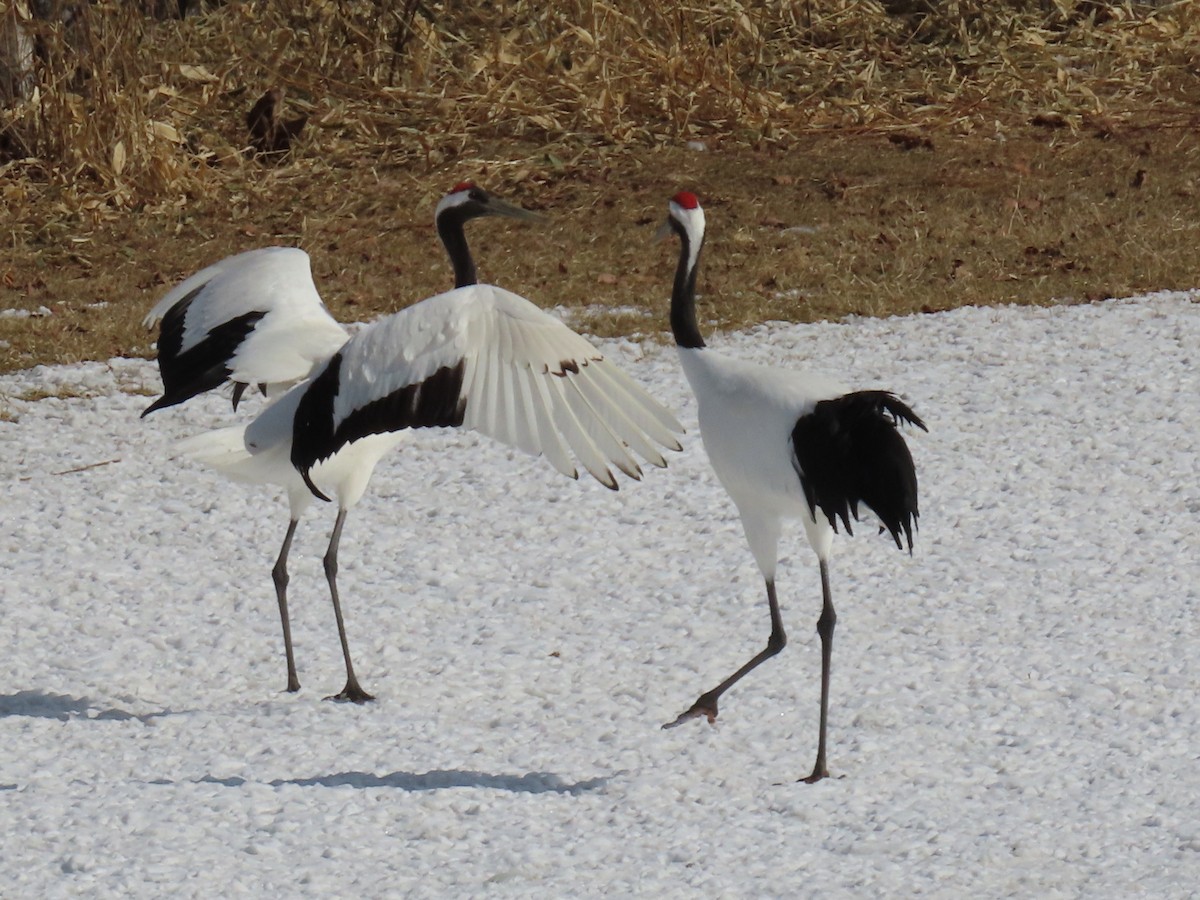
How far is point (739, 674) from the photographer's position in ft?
17.6

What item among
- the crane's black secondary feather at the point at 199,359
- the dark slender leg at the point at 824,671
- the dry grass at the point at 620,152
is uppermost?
the crane's black secondary feather at the point at 199,359

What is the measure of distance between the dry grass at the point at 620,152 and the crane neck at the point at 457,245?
274cm

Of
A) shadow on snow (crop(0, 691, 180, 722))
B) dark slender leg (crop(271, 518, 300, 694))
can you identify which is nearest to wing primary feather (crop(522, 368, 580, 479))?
dark slender leg (crop(271, 518, 300, 694))

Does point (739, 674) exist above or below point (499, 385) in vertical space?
below

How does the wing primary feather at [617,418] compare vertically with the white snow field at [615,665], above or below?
above

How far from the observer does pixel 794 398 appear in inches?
203

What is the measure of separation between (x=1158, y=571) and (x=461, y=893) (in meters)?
3.11

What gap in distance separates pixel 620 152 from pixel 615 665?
681cm

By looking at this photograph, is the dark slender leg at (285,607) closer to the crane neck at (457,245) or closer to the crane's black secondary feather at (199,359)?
the crane's black secondary feather at (199,359)

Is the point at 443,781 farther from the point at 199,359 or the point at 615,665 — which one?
the point at 199,359

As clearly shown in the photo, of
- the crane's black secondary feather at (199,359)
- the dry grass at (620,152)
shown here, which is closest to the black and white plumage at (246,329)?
the crane's black secondary feather at (199,359)

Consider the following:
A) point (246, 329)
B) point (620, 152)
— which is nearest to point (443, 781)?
point (246, 329)

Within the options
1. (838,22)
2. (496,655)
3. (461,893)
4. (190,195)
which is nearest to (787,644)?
(496,655)

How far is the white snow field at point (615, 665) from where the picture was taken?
438 centimetres
